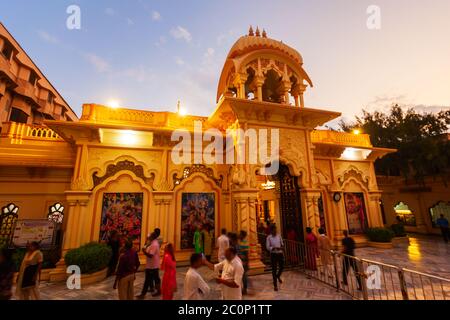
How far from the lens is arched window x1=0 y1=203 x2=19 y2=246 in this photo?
8.05 metres

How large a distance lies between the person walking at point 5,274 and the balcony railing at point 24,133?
7.07 metres

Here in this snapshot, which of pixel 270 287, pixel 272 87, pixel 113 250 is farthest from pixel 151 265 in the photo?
pixel 272 87

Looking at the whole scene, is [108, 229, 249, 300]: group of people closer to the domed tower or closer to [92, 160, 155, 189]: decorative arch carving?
[92, 160, 155, 189]: decorative arch carving

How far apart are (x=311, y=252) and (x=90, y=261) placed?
7.23 m

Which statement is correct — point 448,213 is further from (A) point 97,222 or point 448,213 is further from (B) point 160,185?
(A) point 97,222

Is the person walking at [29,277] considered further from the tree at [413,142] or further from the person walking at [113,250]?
the tree at [413,142]

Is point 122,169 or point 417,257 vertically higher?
point 122,169

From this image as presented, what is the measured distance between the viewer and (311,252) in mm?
6727

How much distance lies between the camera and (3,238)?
789 centimetres

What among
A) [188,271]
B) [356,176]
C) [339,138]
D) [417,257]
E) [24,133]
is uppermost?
[339,138]

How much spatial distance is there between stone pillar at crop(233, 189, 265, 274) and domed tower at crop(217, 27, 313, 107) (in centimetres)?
377

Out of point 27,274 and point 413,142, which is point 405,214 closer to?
point 413,142
